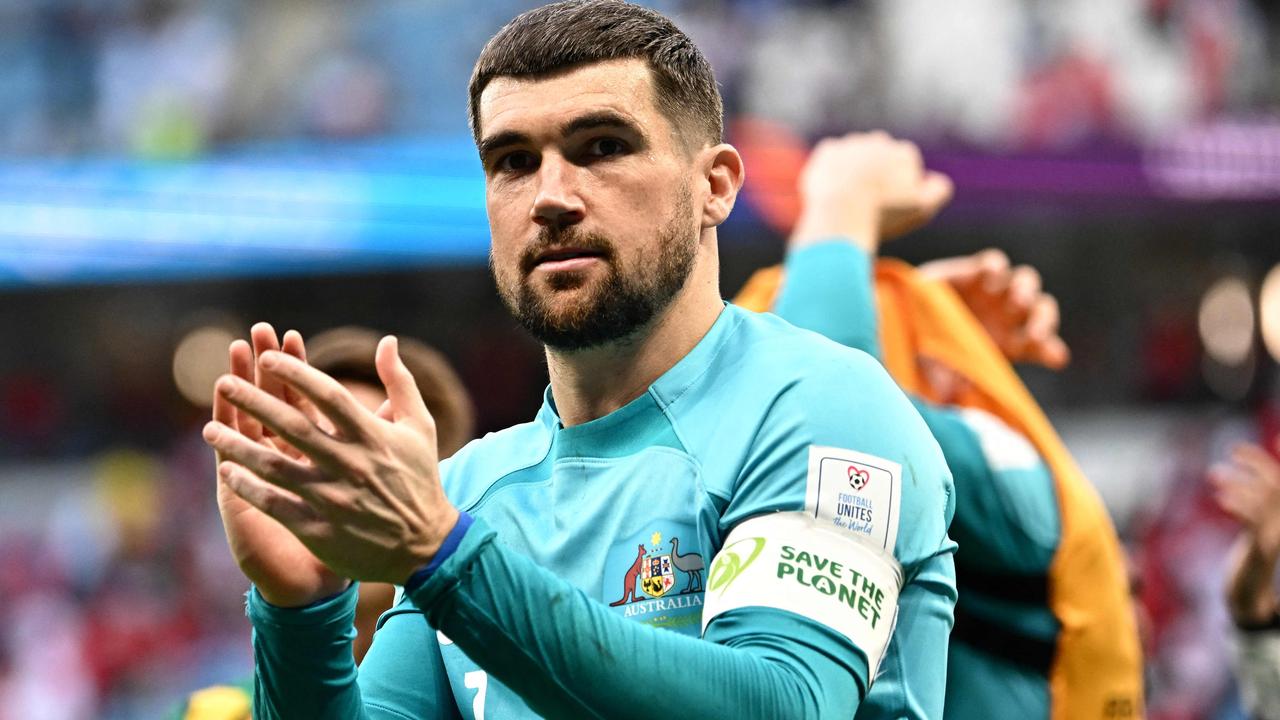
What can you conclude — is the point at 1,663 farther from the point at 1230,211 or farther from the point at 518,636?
the point at 518,636

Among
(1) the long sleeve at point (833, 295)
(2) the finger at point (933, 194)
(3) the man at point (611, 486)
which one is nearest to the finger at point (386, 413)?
(3) the man at point (611, 486)

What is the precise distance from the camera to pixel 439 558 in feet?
5.23

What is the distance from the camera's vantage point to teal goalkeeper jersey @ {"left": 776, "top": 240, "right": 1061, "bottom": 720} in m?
2.92

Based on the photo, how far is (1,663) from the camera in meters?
12.6

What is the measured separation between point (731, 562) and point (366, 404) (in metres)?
1.90

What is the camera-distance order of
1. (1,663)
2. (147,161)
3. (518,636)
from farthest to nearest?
(1,663) → (147,161) → (518,636)

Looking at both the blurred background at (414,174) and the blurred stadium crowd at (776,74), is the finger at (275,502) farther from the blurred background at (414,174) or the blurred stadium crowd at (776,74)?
the blurred stadium crowd at (776,74)

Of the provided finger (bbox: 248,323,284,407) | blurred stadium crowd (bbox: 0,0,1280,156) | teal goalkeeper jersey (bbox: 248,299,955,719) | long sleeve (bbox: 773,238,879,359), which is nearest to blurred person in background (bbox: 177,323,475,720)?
long sleeve (bbox: 773,238,879,359)

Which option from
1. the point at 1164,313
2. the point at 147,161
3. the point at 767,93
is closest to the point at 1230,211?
the point at 1164,313

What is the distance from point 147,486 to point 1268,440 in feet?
31.2

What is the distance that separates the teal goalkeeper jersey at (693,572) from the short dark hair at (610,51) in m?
0.28

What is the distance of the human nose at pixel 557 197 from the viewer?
194 cm

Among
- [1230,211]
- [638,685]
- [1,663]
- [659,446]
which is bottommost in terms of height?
[1,663]

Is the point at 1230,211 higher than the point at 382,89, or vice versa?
the point at 382,89
